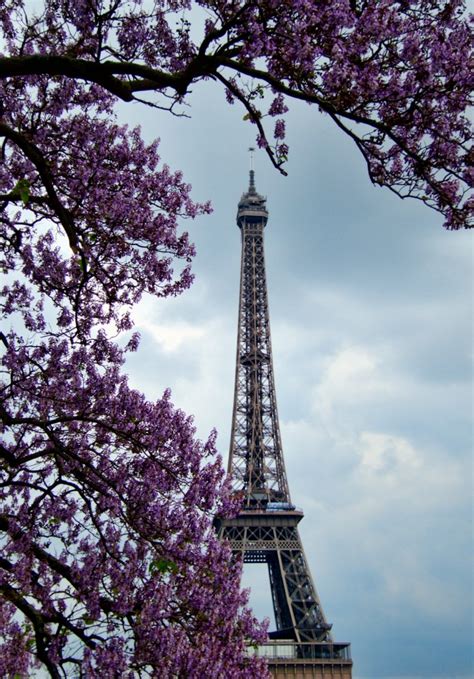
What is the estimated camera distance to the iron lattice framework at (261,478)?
66.5m

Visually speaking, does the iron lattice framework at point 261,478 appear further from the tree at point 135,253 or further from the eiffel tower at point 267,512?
the tree at point 135,253

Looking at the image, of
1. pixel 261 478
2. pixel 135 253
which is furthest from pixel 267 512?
pixel 135 253

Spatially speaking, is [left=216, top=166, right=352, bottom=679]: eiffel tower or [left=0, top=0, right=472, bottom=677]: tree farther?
[left=216, top=166, right=352, bottom=679]: eiffel tower

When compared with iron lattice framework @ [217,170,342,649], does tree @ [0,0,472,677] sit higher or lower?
lower

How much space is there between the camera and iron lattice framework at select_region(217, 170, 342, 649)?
66500 mm

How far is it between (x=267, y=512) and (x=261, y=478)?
20.9 feet

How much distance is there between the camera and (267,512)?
7012 cm

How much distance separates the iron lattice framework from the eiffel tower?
85 mm

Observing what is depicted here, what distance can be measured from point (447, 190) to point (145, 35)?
4.38 meters

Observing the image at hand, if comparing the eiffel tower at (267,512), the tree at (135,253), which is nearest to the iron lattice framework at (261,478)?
the eiffel tower at (267,512)

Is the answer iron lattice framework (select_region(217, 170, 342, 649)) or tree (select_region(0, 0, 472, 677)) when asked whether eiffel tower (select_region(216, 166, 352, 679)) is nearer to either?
iron lattice framework (select_region(217, 170, 342, 649))

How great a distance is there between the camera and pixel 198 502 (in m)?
10.7

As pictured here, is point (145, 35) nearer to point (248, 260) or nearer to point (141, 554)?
point (141, 554)

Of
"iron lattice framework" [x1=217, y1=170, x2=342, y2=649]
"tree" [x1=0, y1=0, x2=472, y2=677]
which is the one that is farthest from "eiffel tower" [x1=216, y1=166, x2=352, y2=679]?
"tree" [x1=0, y1=0, x2=472, y2=677]
